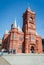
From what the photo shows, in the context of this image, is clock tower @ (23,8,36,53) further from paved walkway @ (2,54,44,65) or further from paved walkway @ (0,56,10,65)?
paved walkway @ (0,56,10,65)

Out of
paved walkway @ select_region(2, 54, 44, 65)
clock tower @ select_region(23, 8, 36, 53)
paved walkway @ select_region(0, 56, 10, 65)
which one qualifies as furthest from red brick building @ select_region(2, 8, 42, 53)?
paved walkway @ select_region(0, 56, 10, 65)

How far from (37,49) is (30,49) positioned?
351cm

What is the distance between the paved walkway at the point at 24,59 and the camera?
34.8 m

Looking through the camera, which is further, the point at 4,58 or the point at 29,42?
the point at 29,42

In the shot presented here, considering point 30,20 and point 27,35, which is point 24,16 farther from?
point 27,35

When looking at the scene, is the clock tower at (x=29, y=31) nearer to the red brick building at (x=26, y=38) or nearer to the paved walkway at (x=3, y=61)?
the red brick building at (x=26, y=38)

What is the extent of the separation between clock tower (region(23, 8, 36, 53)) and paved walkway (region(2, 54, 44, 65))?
10.0 m

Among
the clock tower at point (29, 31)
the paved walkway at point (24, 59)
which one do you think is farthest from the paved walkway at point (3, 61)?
the clock tower at point (29, 31)

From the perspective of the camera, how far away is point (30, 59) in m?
37.2

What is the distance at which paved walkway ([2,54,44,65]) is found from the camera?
34.8 m

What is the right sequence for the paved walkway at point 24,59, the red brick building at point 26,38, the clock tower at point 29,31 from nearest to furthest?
1. the paved walkway at point 24,59
2. the red brick building at point 26,38
3. the clock tower at point 29,31

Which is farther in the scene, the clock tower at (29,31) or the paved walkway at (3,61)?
the clock tower at (29,31)

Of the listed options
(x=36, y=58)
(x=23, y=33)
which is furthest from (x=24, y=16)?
(x=36, y=58)

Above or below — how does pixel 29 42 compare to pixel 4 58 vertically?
above
